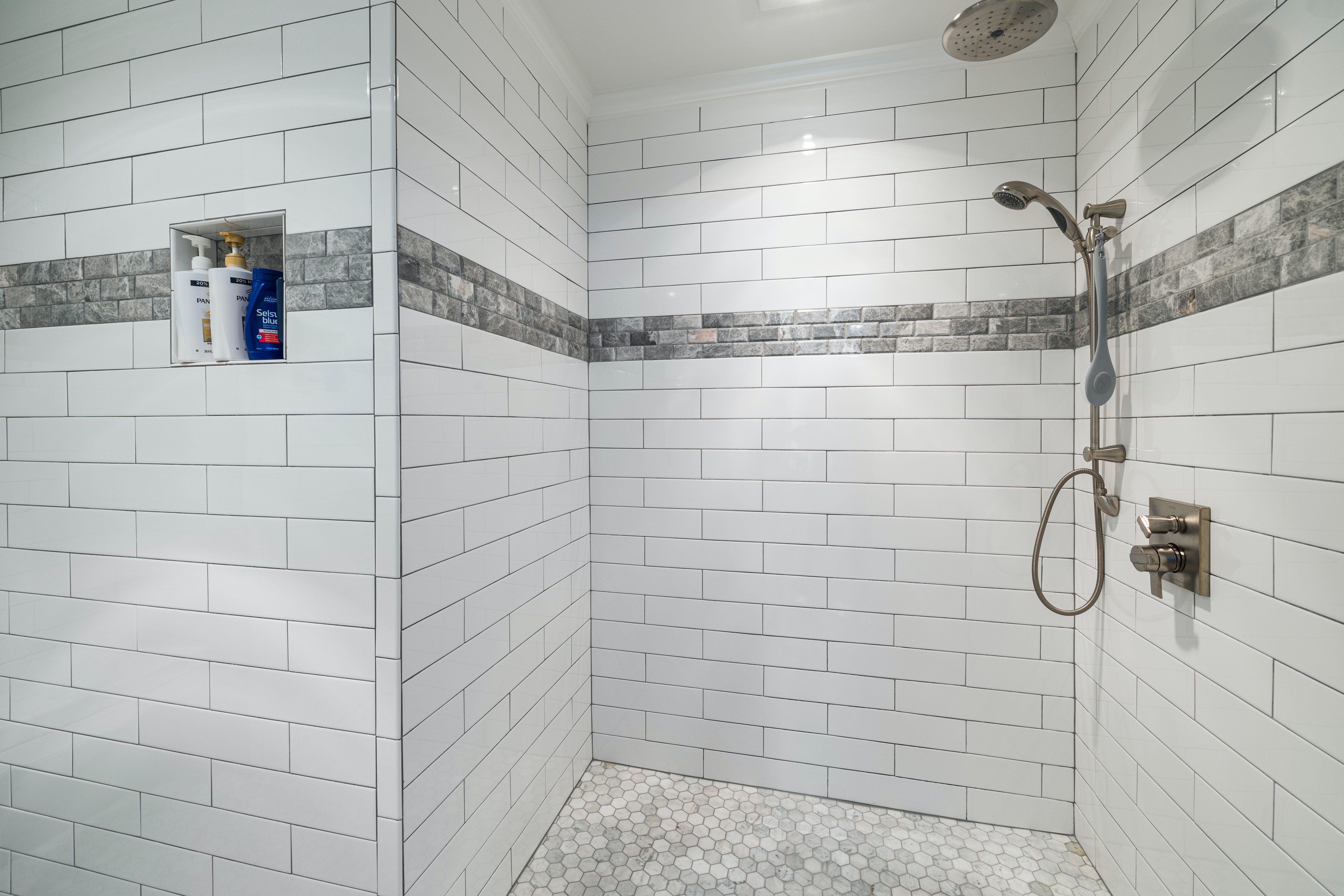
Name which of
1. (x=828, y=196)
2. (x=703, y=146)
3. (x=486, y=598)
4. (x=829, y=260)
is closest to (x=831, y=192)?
(x=828, y=196)

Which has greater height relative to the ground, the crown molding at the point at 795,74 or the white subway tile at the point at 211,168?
the crown molding at the point at 795,74

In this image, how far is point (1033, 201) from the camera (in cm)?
139

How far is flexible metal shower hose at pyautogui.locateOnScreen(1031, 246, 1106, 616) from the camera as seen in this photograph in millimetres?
1353

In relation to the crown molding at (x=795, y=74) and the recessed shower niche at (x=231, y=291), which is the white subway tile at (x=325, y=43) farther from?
the crown molding at (x=795, y=74)

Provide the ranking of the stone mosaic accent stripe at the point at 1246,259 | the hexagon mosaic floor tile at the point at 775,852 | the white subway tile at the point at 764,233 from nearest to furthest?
the stone mosaic accent stripe at the point at 1246,259 → the hexagon mosaic floor tile at the point at 775,852 → the white subway tile at the point at 764,233

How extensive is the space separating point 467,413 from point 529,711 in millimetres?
842

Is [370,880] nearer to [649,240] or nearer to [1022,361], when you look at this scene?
[649,240]

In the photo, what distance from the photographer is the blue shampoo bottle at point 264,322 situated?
1.07m

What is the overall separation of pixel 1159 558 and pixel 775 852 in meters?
1.22

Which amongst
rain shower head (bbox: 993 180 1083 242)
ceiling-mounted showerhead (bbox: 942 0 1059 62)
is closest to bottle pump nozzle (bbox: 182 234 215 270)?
ceiling-mounted showerhead (bbox: 942 0 1059 62)

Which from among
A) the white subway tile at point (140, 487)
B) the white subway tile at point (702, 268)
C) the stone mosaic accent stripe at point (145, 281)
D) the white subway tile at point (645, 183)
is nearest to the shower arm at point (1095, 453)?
the white subway tile at point (702, 268)

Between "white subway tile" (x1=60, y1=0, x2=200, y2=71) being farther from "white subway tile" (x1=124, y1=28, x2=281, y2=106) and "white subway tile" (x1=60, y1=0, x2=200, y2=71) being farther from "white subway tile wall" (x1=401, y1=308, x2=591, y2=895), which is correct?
"white subway tile wall" (x1=401, y1=308, x2=591, y2=895)

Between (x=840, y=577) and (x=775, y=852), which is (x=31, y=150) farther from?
(x=775, y=852)

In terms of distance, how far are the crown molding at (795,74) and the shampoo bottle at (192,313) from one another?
4.22 feet
